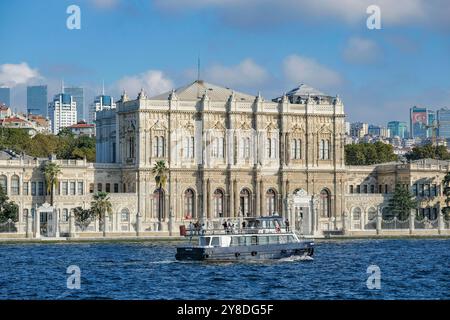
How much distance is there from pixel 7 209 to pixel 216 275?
4694 centimetres

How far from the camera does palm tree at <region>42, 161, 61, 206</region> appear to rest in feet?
363

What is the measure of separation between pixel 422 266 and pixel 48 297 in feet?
85.4

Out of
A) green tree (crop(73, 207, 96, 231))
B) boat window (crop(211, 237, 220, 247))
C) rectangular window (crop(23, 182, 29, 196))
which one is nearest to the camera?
boat window (crop(211, 237, 220, 247))

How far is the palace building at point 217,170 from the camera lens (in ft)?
371

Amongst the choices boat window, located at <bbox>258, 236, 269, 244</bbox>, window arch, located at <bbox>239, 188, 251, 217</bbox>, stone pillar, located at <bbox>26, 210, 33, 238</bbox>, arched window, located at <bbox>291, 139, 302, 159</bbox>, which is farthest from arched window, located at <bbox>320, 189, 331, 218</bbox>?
boat window, located at <bbox>258, 236, 269, 244</bbox>

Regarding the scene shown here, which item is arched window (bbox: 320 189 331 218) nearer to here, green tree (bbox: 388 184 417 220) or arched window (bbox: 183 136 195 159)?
green tree (bbox: 388 184 417 220)

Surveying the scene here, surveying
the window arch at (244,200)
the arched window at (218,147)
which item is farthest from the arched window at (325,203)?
the arched window at (218,147)

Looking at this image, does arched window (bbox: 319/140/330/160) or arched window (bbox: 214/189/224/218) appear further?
arched window (bbox: 319/140/330/160)

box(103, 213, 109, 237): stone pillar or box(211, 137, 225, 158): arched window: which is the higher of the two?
box(211, 137, 225, 158): arched window

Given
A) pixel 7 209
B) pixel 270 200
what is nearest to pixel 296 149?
pixel 270 200

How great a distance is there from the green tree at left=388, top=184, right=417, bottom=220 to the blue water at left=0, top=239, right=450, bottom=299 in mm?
28595

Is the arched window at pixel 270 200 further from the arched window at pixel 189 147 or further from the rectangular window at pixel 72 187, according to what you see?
the rectangular window at pixel 72 187

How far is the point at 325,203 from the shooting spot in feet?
400

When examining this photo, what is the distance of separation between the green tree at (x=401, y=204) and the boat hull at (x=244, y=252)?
4439 cm
